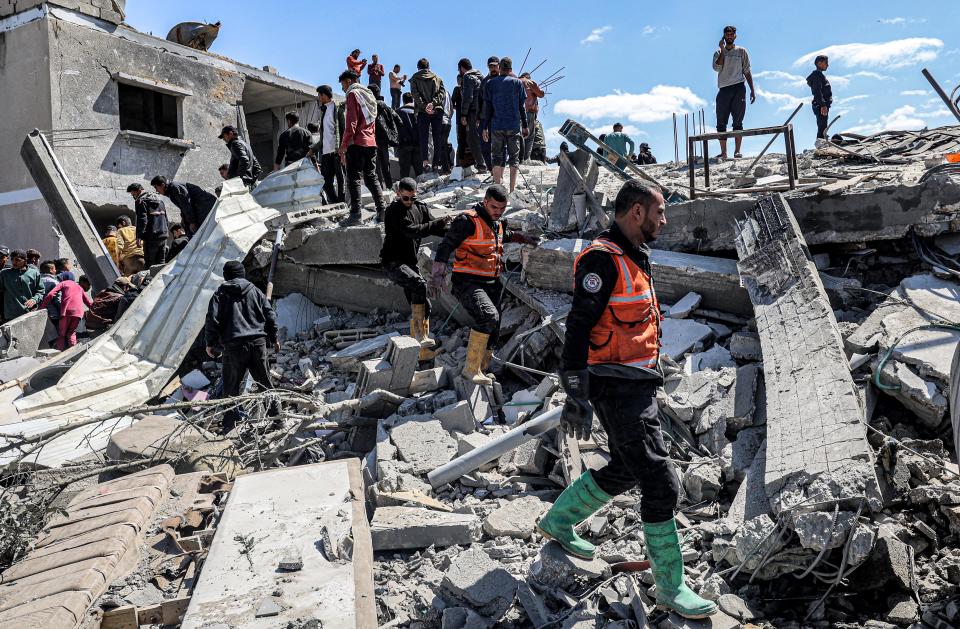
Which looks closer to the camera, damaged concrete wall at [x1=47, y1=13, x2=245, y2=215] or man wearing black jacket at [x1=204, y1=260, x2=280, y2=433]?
man wearing black jacket at [x1=204, y1=260, x2=280, y2=433]

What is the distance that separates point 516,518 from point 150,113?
48.1ft

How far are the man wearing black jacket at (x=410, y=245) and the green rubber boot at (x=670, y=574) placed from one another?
3990 mm

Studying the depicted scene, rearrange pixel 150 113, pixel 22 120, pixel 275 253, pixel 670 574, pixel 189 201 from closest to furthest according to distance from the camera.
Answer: pixel 670 574 < pixel 275 253 < pixel 189 201 < pixel 22 120 < pixel 150 113

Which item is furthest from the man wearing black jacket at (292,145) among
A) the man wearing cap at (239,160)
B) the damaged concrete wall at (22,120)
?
the damaged concrete wall at (22,120)

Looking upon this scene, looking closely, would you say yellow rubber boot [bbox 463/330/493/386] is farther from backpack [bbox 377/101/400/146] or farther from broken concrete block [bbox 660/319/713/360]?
backpack [bbox 377/101/400/146]

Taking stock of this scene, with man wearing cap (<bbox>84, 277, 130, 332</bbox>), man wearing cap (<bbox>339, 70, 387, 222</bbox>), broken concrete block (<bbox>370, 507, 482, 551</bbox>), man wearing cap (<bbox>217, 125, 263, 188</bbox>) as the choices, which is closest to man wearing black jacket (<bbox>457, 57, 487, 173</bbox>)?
man wearing cap (<bbox>339, 70, 387, 222</bbox>)

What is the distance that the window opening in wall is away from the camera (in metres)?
15.0

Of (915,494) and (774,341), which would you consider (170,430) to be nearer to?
(774,341)

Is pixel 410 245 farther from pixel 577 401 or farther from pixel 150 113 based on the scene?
Result: pixel 150 113

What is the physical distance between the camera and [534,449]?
14.9 feet

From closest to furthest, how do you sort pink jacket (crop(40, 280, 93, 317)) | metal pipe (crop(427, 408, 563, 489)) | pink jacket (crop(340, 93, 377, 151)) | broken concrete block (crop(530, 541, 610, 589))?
1. broken concrete block (crop(530, 541, 610, 589))
2. metal pipe (crop(427, 408, 563, 489))
3. pink jacket (crop(340, 93, 377, 151))
4. pink jacket (crop(40, 280, 93, 317))

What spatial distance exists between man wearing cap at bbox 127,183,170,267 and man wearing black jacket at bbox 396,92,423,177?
391 cm

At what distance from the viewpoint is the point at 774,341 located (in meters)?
4.60

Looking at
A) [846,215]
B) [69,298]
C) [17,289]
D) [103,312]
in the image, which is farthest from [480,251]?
[17,289]
